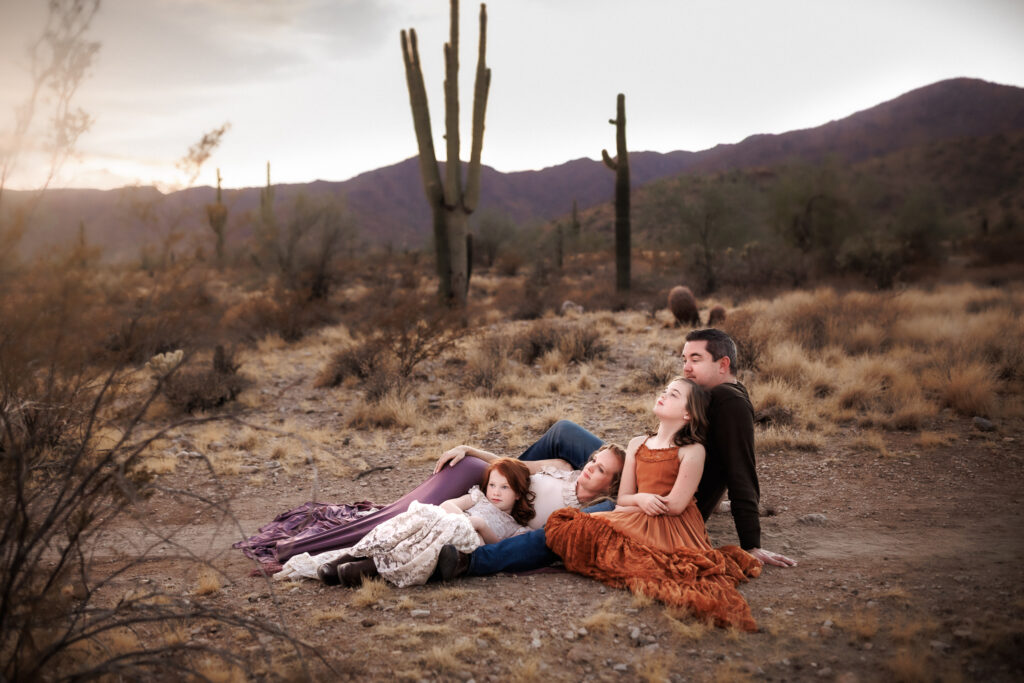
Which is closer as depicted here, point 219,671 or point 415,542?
point 219,671

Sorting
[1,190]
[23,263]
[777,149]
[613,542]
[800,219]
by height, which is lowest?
[613,542]

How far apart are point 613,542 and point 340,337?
1025 centimetres

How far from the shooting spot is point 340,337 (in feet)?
42.9

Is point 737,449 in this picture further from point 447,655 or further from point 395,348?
point 395,348

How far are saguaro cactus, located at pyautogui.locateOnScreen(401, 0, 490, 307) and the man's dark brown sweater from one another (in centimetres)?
938

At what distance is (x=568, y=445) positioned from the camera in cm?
472

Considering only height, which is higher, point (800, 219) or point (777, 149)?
point (777, 149)

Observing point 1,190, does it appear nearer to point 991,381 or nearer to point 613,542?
point 613,542

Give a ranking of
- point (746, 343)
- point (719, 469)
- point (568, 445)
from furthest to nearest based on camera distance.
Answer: point (746, 343)
point (568, 445)
point (719, 469)

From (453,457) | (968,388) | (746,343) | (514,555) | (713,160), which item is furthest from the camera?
(713,160)

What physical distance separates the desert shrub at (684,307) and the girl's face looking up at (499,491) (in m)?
8.82

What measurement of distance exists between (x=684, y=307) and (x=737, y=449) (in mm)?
8775

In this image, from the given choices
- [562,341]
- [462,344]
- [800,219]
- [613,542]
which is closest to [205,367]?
[462,344]

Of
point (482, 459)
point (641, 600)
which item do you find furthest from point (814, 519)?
point (482, 459)
